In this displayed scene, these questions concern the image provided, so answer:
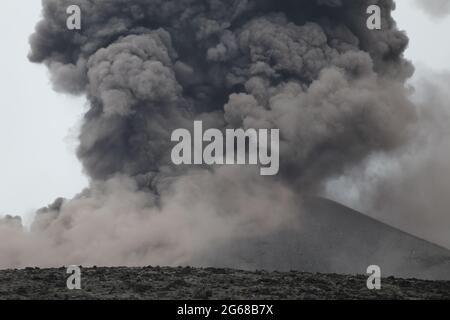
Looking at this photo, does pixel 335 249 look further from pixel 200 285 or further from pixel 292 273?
pixel 200 285

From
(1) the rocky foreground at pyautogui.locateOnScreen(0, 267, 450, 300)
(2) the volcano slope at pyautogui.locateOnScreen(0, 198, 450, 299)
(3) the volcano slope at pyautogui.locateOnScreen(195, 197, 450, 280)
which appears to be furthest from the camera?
(3) the volcano slope at pyautogui.locateOnScreen(195, 197, 450, 280)

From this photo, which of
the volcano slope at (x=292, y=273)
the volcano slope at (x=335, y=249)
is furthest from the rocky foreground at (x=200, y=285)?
the volcano slope at (x=335, y=249)

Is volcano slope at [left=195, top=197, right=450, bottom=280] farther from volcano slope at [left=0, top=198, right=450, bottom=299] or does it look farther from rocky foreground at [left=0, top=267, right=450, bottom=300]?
rocky foreground at [left=0, top=267, right=450, bottom=300]

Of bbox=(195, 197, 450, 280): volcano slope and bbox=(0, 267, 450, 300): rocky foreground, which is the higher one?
bbox=(195, 197, 450, 280): volcano slope

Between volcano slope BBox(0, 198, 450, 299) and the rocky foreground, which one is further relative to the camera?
volcano slope BBox(0, 198, 450, 299)

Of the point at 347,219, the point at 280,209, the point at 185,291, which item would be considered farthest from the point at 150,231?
the point at 185,291

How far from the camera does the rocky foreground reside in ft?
143

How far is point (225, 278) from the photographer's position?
48438 mm

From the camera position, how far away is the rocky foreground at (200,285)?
43688mm

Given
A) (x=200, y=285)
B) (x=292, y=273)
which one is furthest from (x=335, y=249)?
(x=200, y=285)

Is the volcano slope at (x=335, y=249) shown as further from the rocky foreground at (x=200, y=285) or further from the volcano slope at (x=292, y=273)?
the rocky foreground at (x=200, y=285)

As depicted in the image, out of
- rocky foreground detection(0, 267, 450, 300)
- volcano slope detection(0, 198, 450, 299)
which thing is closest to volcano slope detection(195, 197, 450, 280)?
volcano slope detection(0, 198, 450, 299)
